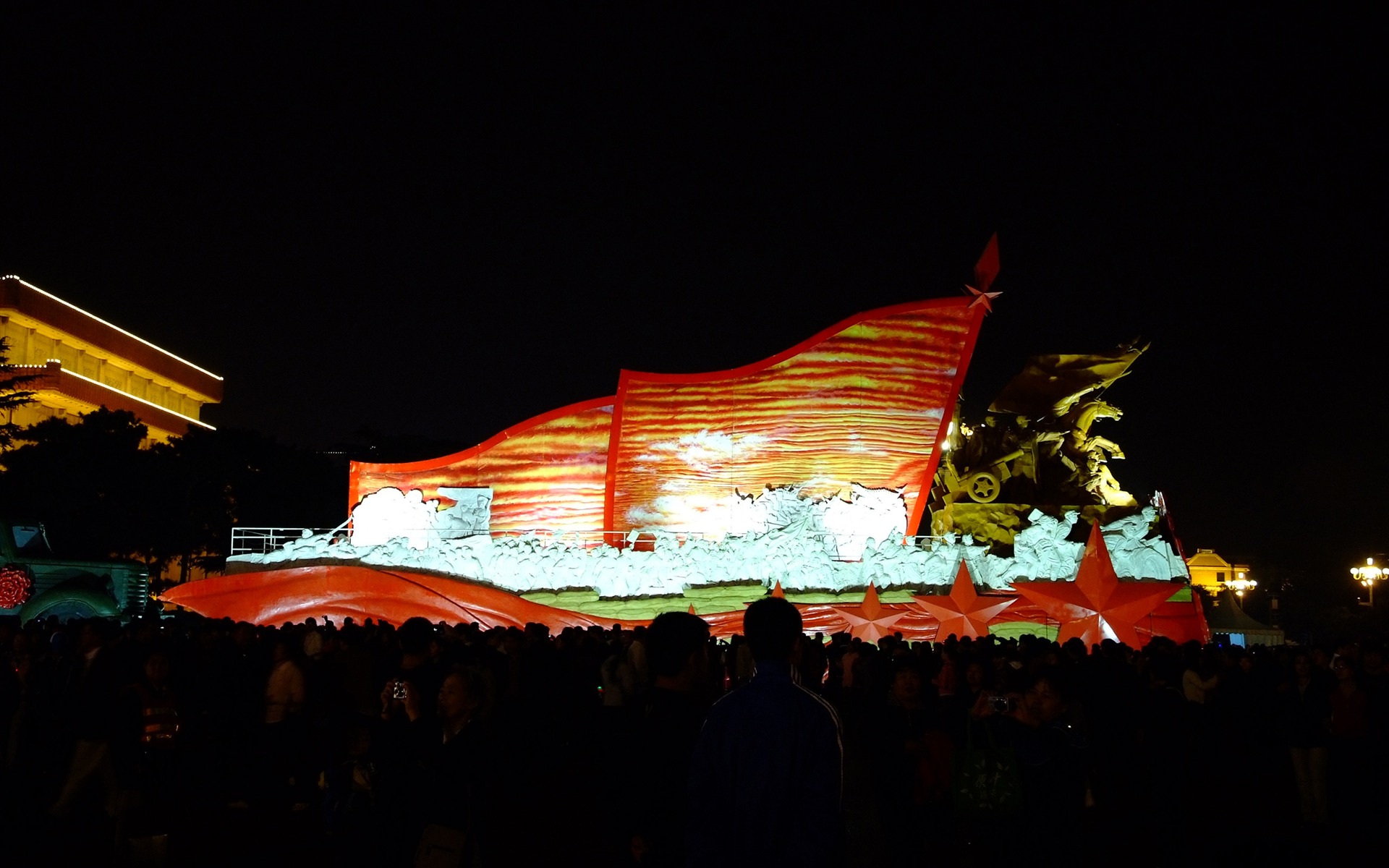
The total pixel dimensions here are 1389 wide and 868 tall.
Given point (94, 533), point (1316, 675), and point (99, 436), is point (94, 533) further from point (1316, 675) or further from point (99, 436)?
point (1316, 675)

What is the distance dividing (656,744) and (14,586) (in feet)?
45.5

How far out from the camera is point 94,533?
85.7ft

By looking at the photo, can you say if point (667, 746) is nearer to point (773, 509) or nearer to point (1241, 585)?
point (773, 509)

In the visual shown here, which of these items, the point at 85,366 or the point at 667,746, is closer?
the point at 667,746

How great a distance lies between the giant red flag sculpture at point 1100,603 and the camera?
1466 centimetres

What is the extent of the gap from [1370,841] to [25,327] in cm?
3715

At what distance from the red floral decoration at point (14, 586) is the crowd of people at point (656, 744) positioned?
469 cm

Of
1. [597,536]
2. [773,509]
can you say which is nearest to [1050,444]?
[773,509]

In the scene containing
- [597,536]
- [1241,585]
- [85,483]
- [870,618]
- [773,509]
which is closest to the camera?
[870,618]

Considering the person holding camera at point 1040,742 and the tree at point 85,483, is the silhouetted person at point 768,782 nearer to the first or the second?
the person holding camera at point 1040,742

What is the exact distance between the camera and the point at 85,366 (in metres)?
37.9

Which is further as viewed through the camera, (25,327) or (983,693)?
(25,327)

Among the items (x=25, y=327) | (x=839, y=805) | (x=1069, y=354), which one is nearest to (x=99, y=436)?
(x=25, y=327)

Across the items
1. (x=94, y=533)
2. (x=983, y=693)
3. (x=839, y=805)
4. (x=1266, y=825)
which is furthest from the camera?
(x=94, y=533)
